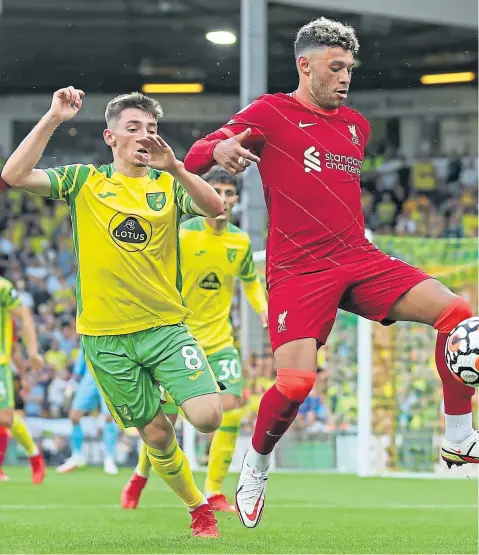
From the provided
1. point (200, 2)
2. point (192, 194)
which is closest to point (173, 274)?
point (192, 194)

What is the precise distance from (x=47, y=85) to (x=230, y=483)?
746 inches

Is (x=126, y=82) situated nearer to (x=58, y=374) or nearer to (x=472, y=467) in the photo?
(x=58, y=374)

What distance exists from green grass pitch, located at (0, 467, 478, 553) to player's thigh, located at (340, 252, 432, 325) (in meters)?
1.35

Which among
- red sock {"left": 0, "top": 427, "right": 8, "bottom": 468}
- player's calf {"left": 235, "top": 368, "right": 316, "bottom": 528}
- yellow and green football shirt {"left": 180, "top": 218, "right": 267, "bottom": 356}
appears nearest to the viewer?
player's calf {"left": 235, "top": 368, "right": 316, "bottom": 528}

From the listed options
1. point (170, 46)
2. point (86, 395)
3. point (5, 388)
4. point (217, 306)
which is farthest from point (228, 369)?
point (170, 46)

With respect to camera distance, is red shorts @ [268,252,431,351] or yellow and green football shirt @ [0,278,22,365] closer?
red shorts @ [268,252,431,351]

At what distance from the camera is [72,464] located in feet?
49.4

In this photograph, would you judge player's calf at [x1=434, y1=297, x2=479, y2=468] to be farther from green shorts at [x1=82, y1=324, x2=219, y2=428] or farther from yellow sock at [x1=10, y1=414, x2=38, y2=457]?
yellow sock at [x1=10, y1=414, x2=38, y2=457]

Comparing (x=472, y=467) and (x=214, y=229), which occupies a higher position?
(x=214, y=229)

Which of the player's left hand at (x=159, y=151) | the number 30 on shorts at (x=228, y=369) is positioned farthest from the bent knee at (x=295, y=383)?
the number 30 on shorts at (x=228, y=369)

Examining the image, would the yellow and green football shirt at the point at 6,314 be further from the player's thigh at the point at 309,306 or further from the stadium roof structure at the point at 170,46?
the stadium roof structure at the point at 170,46

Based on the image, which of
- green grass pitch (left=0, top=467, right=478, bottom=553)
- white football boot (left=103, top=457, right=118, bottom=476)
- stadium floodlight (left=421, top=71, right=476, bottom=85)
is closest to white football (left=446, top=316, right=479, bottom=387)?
green grass pitch (left=0, top=467, right=478, bottom=553)

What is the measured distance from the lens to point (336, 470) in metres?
15.4

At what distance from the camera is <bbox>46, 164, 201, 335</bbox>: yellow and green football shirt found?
6.81 m
